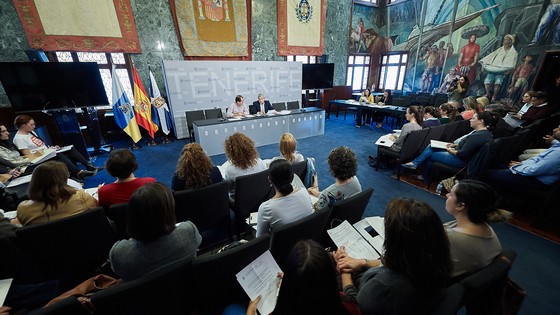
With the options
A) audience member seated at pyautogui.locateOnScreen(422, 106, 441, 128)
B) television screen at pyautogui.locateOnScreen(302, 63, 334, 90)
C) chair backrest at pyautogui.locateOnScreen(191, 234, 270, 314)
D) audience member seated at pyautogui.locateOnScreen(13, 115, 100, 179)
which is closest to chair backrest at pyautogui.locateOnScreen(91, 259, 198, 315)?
chair backrest at pyautogui.locateOnScreen(191, 234, 270, 314)

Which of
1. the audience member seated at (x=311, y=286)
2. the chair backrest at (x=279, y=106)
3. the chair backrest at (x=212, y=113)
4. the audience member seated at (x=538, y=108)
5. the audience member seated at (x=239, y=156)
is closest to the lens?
the audience member seated at (x=311, y=286)

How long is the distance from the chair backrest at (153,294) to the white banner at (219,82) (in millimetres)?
6205

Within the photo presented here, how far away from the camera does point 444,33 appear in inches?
330

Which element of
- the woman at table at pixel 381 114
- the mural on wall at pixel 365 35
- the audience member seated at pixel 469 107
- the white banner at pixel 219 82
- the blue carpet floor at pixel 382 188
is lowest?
the blue carpet floor at pixel 382 188

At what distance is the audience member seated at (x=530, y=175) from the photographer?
2482 millimetres

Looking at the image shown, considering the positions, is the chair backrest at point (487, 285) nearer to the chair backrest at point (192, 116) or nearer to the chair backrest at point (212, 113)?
the chair backrest at point (192, 116)

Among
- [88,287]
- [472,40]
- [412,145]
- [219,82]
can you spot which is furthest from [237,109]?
[472,40]

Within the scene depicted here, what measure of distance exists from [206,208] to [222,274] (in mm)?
1004

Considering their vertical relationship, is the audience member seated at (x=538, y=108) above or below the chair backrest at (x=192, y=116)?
above

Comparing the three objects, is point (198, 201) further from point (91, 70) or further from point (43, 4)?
point (43, 4)

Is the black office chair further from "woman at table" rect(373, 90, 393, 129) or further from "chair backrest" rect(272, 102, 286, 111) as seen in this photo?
"woman at table" rect(373, 90, 393, 129)

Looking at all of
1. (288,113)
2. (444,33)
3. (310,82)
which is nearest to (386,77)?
(444,33)

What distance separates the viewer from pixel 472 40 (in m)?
7.69

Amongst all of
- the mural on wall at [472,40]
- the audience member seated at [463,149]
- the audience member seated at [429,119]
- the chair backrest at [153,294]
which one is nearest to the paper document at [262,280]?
the chair backrest at [153,294]
